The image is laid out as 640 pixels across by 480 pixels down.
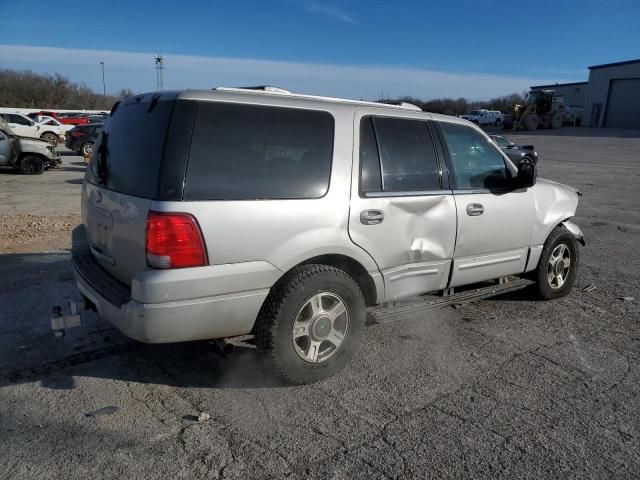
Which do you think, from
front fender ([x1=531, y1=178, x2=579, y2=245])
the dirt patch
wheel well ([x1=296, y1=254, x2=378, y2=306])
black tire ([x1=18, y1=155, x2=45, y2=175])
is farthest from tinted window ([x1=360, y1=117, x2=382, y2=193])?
black tire ([x1=18, y1=155, x2=45, y2=175])

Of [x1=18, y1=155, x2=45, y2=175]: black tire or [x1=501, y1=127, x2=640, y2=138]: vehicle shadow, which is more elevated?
[x1=501, y1=127, x2=640, y2=138]: vehicle shadow

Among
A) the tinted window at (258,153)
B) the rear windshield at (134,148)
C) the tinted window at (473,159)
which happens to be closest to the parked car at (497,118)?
the tinted window at (473,159)

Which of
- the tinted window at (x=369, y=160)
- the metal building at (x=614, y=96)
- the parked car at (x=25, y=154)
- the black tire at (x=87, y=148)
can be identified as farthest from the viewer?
the metal building at (x=614, y=96)

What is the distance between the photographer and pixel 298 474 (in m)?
2.70

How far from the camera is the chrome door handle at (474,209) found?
174 inches

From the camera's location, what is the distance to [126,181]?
3.35 metres

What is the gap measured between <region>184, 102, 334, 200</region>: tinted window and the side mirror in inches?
80.1

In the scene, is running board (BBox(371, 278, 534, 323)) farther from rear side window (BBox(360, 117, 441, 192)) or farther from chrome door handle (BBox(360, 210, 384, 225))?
rear side window (BBox(360, 117, 441, 192))

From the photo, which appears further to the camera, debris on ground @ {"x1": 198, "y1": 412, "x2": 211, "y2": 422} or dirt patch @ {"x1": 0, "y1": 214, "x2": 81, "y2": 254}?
dirt patch @ {"x1": 0, "y1": 214, "x2": 81, "y2": 254}

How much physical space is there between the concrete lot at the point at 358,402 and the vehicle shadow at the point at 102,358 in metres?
0.01

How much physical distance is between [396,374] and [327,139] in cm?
175

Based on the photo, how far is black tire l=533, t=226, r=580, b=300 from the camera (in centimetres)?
523

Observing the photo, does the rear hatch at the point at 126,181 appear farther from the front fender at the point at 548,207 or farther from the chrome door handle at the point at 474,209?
the front fender at the point at 548,207

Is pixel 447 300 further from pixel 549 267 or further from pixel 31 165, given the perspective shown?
pixel 31 165
